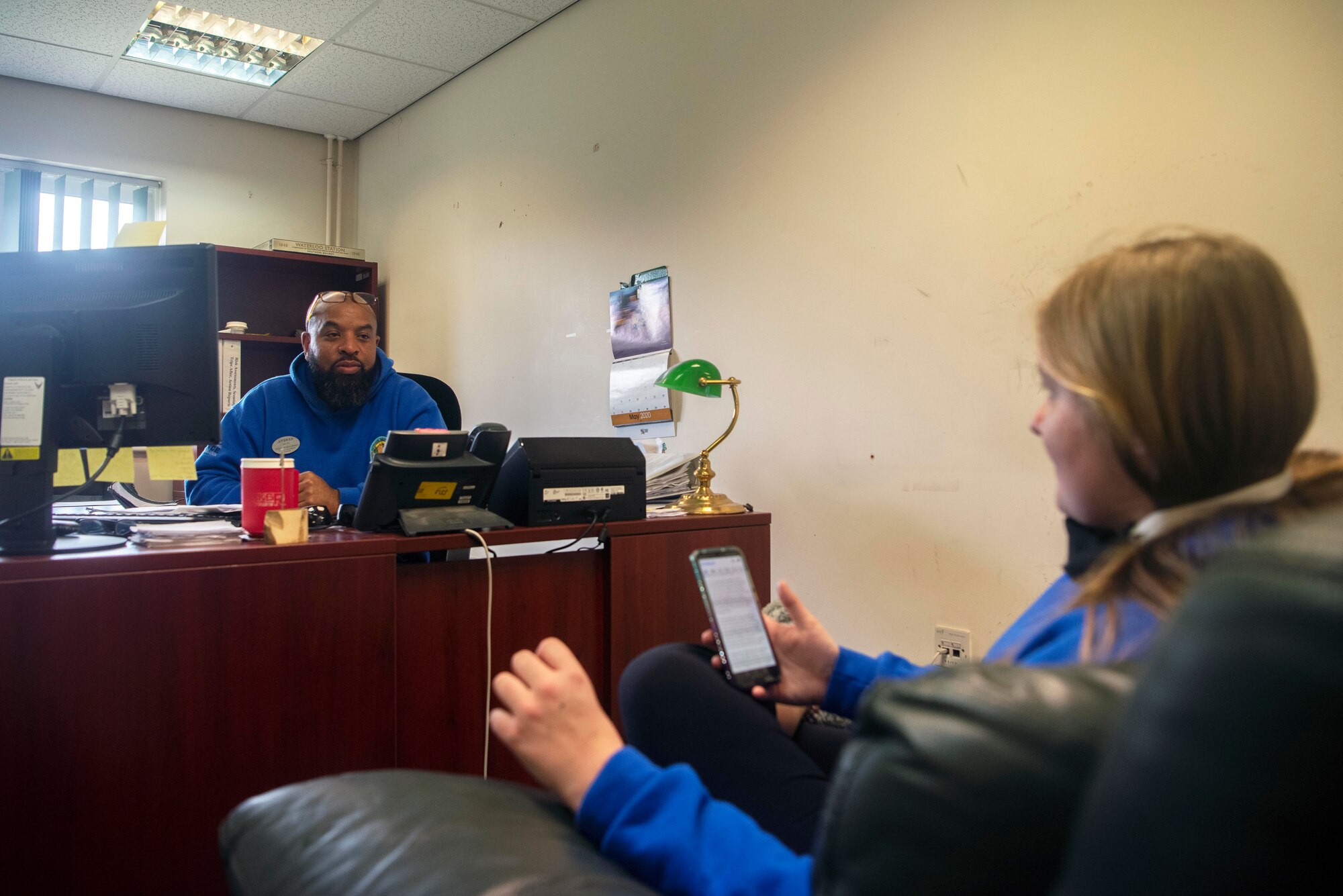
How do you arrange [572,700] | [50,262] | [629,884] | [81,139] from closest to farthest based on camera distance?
[629,884] < [572,700] < [50,262] < [81,139]

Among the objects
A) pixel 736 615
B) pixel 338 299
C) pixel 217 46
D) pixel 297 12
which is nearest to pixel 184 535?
pixel 736 615

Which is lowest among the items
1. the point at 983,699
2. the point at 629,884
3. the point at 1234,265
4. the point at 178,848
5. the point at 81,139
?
the point at 178,848

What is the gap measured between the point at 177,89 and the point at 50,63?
453 millimetres

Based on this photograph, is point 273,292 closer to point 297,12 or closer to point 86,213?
point 86,213

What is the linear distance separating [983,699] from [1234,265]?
454mm

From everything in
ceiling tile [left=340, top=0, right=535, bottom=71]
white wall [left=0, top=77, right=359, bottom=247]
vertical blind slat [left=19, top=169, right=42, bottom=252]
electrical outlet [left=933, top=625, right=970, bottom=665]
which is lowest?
electrical outlet [left=933, top=625, right=970, bottom=665]

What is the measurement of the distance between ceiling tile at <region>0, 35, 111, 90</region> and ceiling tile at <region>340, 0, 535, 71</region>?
1.09m

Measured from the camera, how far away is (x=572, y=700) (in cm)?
70

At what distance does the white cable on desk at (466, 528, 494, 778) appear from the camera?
1584 mm

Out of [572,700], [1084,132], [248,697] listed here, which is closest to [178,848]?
[248,697]

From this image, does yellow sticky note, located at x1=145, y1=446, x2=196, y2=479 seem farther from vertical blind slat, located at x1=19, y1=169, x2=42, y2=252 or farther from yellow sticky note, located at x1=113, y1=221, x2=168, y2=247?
vertical blind slat, located at x1=19, y1=169, x2=42, y2=252

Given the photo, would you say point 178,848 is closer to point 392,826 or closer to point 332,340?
point 392,826

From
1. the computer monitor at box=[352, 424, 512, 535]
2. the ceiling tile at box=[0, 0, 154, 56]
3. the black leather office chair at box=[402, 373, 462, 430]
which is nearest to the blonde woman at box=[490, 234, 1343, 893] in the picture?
the computer monitor at box=[352, 424, 512, 535]

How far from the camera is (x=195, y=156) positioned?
402cm
